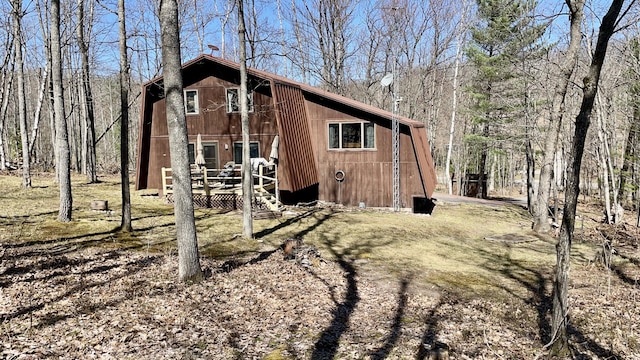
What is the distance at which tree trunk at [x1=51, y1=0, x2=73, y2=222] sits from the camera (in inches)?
384

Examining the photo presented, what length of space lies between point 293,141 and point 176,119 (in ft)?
30.5

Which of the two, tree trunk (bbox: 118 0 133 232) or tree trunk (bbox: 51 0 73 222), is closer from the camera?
tree trunk (bbox: 118 0 133 232)

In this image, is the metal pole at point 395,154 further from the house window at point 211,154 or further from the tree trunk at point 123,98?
the tree trunk at point 123,98

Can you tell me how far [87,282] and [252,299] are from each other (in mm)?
2841

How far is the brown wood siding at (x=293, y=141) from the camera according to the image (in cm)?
1488

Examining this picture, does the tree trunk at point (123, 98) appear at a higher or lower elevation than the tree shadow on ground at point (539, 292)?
higher

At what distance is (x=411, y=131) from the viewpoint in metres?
15.5

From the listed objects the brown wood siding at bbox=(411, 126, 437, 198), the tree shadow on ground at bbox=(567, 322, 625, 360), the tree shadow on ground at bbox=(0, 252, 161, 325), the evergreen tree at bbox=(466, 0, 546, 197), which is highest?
the evergreen tree at bbox=(466, 0, 546, 197)

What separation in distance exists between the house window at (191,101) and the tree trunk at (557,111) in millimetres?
13733

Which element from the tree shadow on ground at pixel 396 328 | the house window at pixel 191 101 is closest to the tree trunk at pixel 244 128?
the tree shadow on ground at pixel 396 328

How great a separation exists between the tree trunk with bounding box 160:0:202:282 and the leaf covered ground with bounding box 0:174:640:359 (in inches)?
46.1

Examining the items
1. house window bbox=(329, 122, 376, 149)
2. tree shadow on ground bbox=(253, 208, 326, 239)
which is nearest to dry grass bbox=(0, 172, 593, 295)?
tree shadow on ground bbox=(253, 208, 326, 239)

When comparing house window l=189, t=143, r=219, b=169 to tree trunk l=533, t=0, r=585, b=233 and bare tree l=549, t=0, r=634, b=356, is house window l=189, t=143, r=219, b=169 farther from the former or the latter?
bare tree l=549, t=0, r=634, b=356

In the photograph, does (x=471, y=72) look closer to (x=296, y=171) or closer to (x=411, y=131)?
(x=411, y=131)
